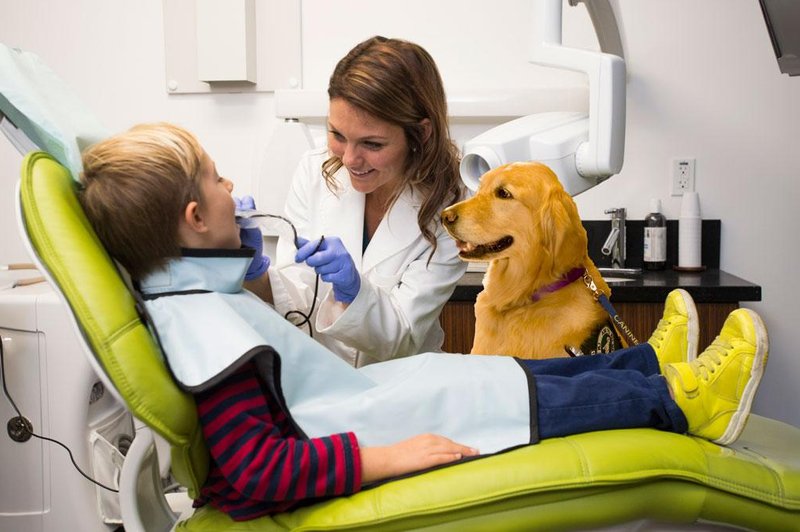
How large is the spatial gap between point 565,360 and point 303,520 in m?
0.45

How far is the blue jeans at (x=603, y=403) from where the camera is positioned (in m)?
1.07

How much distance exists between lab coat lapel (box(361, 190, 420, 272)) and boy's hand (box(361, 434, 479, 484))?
2.07 feet

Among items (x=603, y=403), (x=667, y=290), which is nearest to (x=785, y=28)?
(x=667, y=290)

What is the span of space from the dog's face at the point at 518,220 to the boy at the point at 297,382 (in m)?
0.17

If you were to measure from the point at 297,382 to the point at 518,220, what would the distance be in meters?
0.41

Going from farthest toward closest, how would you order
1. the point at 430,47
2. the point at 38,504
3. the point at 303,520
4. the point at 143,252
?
the point at 430,47 < the point at 38,504 < the point at 143,252 < the point at 303,520

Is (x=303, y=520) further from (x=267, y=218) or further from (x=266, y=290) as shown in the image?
(x=266, y=290)

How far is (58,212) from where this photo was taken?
1.01 m

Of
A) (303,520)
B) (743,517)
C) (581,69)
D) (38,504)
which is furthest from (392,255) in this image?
(38,504)

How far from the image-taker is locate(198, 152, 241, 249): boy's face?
1169mm

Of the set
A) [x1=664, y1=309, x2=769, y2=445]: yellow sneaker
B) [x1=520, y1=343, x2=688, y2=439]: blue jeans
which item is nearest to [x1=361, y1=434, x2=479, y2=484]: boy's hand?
[x1=520, y1=343, x2=688, y2=439]: blue jeans

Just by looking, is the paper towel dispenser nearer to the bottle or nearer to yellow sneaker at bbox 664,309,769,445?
yellow sneaker at bbox 664,309,769,445

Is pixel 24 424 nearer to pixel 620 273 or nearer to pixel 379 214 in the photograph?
pixel 379 214

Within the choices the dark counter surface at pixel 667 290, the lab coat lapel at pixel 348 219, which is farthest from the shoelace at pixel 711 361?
the dark counter surface at pixel 667 290
